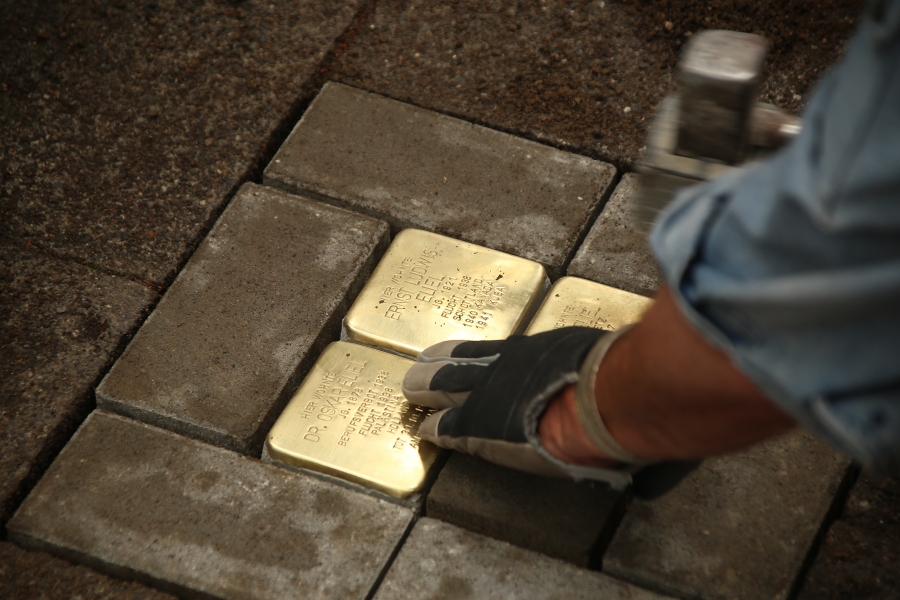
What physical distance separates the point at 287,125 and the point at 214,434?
0.91 metres

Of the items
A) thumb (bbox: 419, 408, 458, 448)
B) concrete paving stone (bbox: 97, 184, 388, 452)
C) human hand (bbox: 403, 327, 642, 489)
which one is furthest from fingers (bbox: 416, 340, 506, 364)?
concrete paving stone (bbox: 97, 184, 388, 452)

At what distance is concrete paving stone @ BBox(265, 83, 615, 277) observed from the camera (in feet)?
7.02

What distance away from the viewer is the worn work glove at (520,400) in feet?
4.71

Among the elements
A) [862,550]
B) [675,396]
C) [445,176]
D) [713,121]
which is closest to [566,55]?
[445,176]

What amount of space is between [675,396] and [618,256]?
3.12 feet

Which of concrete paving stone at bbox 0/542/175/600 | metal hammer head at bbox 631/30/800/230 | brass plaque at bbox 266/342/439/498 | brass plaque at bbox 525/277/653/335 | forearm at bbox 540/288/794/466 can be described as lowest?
concrete paving stone at bbox 0/542/175/600

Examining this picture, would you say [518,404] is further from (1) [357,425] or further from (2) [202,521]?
(2) [202,521]

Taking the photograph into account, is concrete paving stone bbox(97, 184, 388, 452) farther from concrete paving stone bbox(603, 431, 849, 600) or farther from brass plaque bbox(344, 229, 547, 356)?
concrete paving stone bbox(603, 431, 849, 600)

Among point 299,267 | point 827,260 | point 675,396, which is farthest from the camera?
point 299,267

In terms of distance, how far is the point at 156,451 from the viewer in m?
1.81

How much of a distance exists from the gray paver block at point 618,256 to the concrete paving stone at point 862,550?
0.59m

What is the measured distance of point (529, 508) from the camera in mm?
1674

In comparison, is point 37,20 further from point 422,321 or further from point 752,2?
point 752,2

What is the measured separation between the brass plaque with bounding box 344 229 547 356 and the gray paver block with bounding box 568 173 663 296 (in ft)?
0.39
